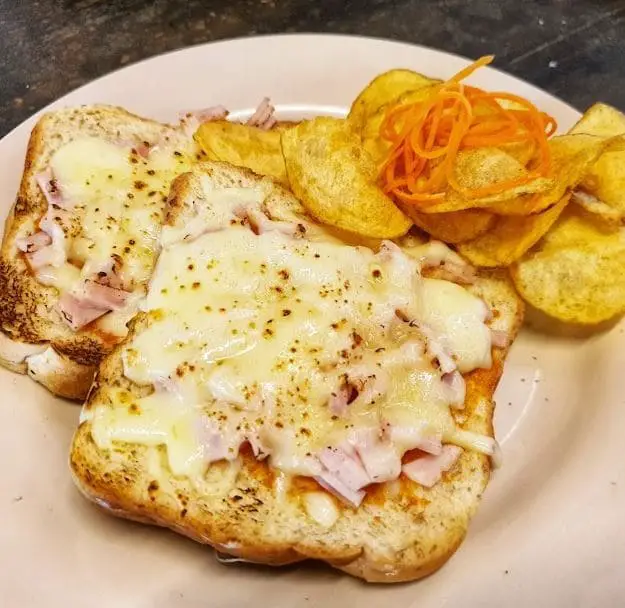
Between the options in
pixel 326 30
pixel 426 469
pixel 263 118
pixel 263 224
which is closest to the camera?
pixel 426 469

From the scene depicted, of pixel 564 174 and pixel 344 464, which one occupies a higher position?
pixel 564 174

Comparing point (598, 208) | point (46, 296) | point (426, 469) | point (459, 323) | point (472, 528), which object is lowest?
point (472, 528)

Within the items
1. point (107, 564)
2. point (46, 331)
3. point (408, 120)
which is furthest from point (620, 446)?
point (46, 331)


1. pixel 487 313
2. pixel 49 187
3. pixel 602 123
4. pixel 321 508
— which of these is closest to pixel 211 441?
pixel 321 508

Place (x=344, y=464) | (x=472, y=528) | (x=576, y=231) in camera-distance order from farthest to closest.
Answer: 1. (x=576, y=231)
2. (x=472, y=528)
3. (x=344, y=464)

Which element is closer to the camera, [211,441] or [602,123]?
[211,441]

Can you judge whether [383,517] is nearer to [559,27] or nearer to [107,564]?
[107,564]

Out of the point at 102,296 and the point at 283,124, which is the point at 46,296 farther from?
the point at 283,124
